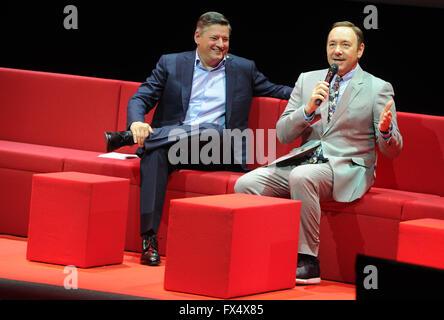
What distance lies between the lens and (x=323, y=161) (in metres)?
4.25

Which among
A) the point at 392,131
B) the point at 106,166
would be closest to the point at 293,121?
the point at 392,131

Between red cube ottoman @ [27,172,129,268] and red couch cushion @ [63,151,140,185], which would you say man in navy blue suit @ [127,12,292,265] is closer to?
red couch cushion @ [63,151,140,185]

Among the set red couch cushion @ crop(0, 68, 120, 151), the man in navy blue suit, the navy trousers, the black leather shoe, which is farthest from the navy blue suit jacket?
the black leather shoe

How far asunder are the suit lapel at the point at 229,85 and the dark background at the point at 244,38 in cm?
68

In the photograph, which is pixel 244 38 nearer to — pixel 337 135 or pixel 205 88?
pixel 205 88

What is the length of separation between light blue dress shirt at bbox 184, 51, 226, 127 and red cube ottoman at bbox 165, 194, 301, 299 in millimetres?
1142

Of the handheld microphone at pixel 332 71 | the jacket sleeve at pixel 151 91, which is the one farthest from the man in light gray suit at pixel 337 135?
the jacket sleeve at pixel 151 91

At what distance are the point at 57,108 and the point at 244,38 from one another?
4.71 feet

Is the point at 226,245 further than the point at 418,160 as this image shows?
No

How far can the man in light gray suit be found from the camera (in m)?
4.09

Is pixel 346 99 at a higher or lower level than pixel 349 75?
lower

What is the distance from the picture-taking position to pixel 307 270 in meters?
3.96

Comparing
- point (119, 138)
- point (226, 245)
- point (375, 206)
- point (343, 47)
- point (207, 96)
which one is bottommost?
point (226, 245)
